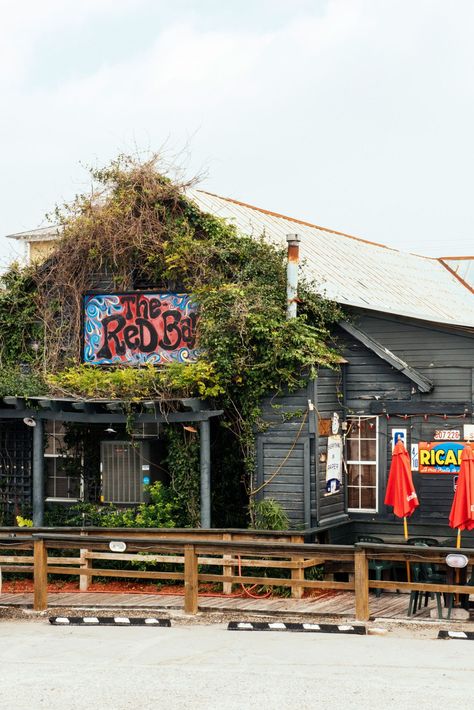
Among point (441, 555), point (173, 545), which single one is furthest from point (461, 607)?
point (173, 545)

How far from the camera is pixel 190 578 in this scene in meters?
14.0

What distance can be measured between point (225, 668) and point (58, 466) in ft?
31.3

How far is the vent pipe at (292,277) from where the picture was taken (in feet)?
57.7

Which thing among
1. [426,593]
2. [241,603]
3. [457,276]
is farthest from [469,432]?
[457,276]

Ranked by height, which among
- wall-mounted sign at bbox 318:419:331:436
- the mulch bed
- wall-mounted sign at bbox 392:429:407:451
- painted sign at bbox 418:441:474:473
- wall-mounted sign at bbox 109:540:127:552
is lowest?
the mulch bed

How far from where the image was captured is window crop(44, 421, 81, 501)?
770 inches

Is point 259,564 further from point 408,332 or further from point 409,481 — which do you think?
point 408,332

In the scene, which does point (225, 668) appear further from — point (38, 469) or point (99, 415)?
point (38, 469)

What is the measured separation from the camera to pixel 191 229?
18.8m

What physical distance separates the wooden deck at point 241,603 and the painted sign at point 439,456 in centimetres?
239

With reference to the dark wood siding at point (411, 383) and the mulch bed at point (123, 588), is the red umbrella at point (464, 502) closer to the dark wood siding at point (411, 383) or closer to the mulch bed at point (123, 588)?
the mulch bed at point (123, 588)

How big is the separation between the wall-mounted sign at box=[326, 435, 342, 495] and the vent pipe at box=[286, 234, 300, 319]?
7.22 ft

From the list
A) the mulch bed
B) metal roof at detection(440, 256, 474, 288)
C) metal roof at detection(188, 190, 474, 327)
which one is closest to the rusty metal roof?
metal roof at detection(440, 256, 474, 288)

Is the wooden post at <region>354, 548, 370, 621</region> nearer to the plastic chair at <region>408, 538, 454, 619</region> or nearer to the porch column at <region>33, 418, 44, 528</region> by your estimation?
the plastic chair at <region>408, 538, 454, 619</region>
